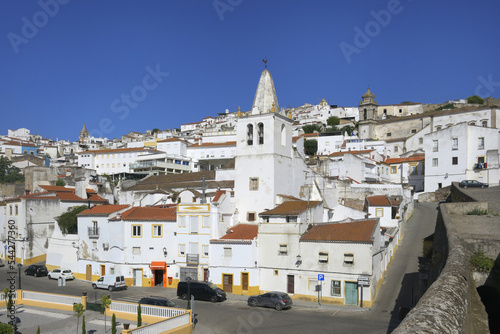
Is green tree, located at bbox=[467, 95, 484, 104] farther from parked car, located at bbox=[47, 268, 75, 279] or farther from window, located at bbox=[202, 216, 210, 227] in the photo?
parked car, located at bbox=[47, 268, 75, 279]

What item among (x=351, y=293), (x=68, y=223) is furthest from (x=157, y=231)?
(x=351, y=293)

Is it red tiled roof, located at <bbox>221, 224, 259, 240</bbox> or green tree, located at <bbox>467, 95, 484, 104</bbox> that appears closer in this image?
red tiled roof, located at <bbox>221, 224, 259, 240</bbox>

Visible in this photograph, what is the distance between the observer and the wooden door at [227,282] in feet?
107

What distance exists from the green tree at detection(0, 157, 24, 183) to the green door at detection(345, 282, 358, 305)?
7707cm

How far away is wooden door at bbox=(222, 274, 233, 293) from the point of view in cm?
3272

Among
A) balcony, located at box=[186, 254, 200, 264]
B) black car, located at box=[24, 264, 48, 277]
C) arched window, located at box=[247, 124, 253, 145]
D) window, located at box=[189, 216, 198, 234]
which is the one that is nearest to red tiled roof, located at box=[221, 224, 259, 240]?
window, located at box=[189, 216, 198, 234]

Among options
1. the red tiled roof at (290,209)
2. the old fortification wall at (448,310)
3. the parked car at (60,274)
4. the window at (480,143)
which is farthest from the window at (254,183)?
the window at (480,143)

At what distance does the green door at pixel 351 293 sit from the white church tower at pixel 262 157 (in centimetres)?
1148

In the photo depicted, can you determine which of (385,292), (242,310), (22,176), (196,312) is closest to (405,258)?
(385,292)

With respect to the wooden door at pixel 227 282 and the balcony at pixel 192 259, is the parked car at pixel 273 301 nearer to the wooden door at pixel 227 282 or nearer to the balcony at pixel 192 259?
the wooden door at pixel 227 282

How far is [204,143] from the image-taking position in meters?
93.2

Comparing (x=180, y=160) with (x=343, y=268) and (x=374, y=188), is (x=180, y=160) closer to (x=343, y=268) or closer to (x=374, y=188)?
(x=374, y=188)

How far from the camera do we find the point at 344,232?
1184 inches

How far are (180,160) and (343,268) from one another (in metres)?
60.7
